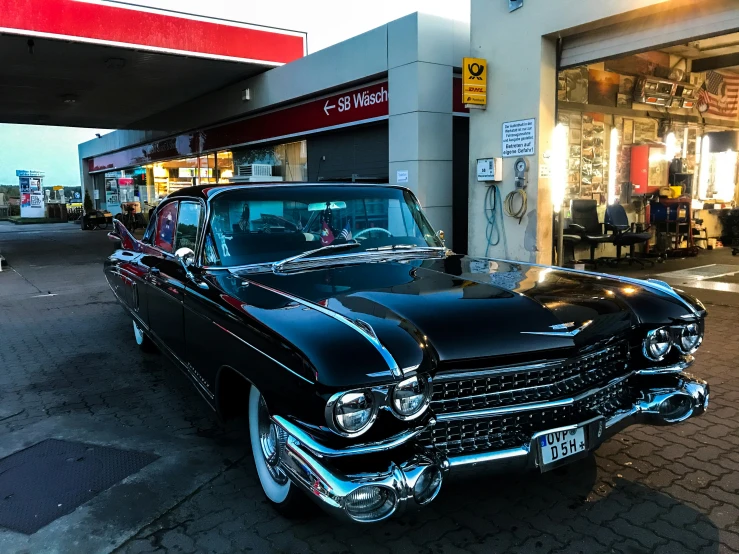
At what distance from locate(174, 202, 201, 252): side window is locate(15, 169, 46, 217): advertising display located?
130 feet

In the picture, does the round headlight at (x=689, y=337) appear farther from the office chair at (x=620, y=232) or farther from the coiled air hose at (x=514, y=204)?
the office chair at (x=620, y=232)

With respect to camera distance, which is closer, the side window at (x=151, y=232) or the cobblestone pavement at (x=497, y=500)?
the cobblestone pavement at (x=497, y=500)

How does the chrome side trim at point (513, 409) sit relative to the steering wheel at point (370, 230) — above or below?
below

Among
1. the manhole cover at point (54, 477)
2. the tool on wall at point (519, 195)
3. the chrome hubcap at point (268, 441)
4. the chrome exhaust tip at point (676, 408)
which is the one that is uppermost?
the tool on wall at point (519, 195)

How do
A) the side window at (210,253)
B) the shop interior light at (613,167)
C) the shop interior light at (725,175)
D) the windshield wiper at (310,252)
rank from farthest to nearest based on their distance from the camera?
the shop interior light at (725,175) → the shop interior light at (613,167) → the side window at (210,253) → the windshield wiper at (310,252)

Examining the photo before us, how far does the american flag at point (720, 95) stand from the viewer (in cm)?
1368

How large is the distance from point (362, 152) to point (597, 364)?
30.5 feet

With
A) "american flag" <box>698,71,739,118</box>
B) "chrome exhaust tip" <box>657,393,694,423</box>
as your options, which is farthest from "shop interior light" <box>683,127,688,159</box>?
"chrome exhaust tip" <box>657,393,694,423</box>

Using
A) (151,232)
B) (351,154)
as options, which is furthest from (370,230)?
(351,154)

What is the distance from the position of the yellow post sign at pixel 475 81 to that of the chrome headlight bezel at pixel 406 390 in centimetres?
744

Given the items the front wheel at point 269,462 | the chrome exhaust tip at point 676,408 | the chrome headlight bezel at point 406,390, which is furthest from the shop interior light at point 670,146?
the chrome headlight bezel at point 406,390

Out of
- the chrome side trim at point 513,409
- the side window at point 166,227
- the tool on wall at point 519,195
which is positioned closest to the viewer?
the chrome side trim at point 513,409

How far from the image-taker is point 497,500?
114 inches

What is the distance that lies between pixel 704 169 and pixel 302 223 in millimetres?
13701
